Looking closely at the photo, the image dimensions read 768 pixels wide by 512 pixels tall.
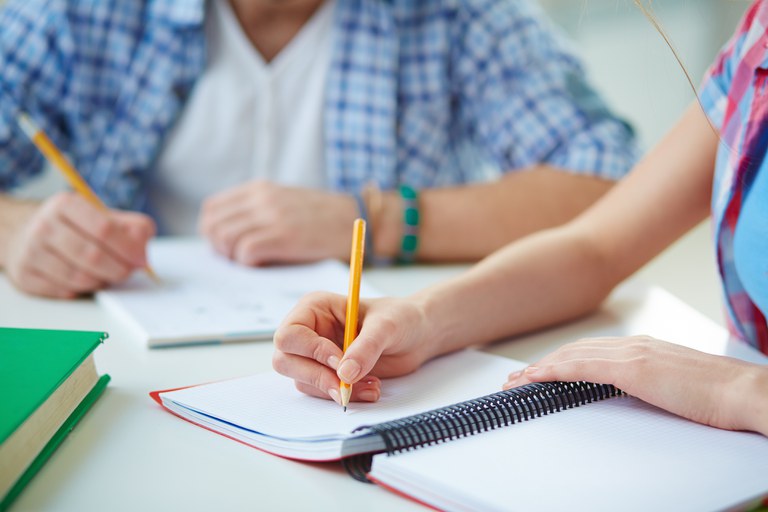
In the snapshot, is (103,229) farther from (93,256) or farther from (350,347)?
(350,347)

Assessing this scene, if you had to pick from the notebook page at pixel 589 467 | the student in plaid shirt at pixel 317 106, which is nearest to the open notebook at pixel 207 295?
the student in plaid shirt at pixel 317 106

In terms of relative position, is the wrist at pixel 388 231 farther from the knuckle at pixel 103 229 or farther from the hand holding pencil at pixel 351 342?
the hand holding pencil at pixel 351 342

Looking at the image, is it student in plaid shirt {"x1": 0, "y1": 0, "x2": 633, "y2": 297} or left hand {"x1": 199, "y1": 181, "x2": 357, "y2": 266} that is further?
student in plaid shirt {"x1": 0, "y1": 0, "x2": 633, "y2": 297}

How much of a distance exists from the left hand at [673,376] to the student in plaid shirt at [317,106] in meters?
0.60

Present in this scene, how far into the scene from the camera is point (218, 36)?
1.43 m

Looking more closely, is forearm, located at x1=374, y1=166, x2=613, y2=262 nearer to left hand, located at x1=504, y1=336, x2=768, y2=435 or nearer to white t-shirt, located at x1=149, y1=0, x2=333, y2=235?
white t-shirt, located at x1=149, y1=0, x2=333, y2=235

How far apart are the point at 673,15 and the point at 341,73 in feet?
2.98

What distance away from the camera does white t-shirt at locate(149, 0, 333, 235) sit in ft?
4.66

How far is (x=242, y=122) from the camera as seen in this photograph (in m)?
1.44

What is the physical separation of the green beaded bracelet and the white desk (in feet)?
1.22

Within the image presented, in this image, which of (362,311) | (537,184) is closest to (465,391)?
(362,311)

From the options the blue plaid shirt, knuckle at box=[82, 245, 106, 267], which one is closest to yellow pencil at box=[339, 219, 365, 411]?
knuckle at box=[82, 245, 106, 267]

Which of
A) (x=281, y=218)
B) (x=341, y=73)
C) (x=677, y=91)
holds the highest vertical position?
(x=677, y=91)

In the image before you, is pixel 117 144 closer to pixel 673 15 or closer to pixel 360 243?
pixel 360 243
